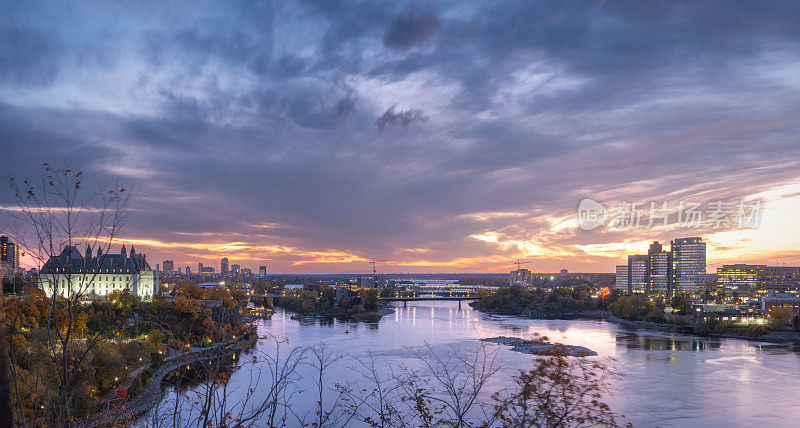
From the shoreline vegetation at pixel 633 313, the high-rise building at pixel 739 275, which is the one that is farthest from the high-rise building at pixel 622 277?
the shoreline vegetation at pixel 633 313

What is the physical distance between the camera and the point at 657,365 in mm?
19406

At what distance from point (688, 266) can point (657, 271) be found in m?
4.95

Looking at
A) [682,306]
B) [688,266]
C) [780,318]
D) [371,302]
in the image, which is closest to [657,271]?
[688,266]

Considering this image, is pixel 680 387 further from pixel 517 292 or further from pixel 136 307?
pixel 517 292

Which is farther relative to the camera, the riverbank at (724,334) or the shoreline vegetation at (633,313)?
the shoreline vegetation at (633,313)

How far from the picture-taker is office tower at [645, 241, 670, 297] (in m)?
70.2

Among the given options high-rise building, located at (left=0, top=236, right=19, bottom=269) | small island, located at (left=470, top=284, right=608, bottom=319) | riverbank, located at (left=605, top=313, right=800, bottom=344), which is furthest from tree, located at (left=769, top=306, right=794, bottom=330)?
high-rise building, located at (left=0, top=236, right=19, bottom=269)

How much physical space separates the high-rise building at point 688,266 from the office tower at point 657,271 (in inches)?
68.1

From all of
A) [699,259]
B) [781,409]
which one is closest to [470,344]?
[781,409]

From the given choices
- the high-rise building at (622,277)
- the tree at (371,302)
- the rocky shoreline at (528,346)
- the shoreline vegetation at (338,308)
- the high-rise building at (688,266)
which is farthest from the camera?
the high-rise building at (622,277)

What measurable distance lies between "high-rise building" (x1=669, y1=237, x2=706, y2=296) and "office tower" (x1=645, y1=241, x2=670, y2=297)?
5.67 feet

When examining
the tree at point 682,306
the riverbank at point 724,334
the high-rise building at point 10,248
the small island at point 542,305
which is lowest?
the small island at point 542,305

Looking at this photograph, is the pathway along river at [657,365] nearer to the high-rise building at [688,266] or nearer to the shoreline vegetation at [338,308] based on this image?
the shoreline vegetation at [338,308]

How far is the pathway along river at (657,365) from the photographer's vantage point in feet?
42.1
